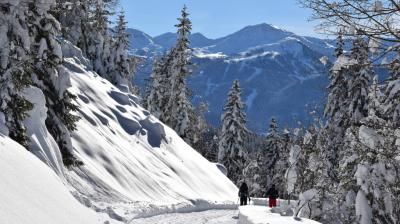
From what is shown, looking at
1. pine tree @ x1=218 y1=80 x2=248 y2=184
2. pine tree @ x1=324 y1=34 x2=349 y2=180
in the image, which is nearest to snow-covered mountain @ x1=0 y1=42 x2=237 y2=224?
pine tree @ x1=324 y1=34 x2=349 y2=180

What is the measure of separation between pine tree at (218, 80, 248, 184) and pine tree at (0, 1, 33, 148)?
126 ft

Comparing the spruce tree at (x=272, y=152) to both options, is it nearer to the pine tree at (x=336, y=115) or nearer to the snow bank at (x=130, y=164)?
the snow bank at (x=130, y=164)

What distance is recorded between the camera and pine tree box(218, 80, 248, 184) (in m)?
53.9

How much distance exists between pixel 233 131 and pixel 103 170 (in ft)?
92.4

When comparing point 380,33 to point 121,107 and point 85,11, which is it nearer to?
point 121,107

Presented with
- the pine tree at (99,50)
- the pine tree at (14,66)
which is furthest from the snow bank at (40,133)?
the pine tree at (99,50)

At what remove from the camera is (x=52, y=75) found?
19906 mm

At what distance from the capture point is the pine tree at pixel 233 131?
53875 millimetres

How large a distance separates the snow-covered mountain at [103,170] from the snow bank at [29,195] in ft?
0.07

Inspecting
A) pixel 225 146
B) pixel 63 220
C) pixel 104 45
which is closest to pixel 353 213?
pixel 63 220

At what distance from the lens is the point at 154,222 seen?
22328 mm

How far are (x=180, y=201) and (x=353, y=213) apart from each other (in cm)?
1588

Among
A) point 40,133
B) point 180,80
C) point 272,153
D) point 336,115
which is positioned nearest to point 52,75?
point 40,133

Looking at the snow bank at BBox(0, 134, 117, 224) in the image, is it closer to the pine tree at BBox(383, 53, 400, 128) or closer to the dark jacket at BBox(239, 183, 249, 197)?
the pine tree at BBox(383, 53, 400, 128)
